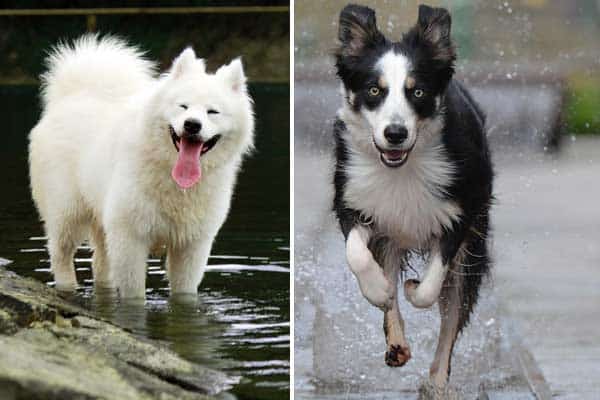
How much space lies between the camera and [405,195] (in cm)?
534

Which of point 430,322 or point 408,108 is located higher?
point 408,108

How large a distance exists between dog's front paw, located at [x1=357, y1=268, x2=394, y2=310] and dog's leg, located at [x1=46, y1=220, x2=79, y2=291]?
3.05 metres

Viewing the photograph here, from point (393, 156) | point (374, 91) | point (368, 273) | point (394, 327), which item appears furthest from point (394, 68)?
point (394, 327)

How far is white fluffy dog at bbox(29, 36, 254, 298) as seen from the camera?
6969mm

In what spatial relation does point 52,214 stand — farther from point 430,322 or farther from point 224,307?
point 430,322

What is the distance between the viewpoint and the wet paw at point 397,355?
5324 millimetres

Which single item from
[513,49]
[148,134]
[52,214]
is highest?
[513,49]

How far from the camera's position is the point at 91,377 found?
489 cm

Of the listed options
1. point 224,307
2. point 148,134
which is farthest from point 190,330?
point 148,134

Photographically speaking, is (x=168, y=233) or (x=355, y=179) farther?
(x=168, y=233)

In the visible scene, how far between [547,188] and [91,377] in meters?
3.06

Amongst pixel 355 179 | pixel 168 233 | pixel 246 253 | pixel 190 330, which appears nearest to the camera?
pixel 355 179

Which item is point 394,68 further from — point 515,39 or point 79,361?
point 79,361

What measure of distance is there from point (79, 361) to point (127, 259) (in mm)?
2041
